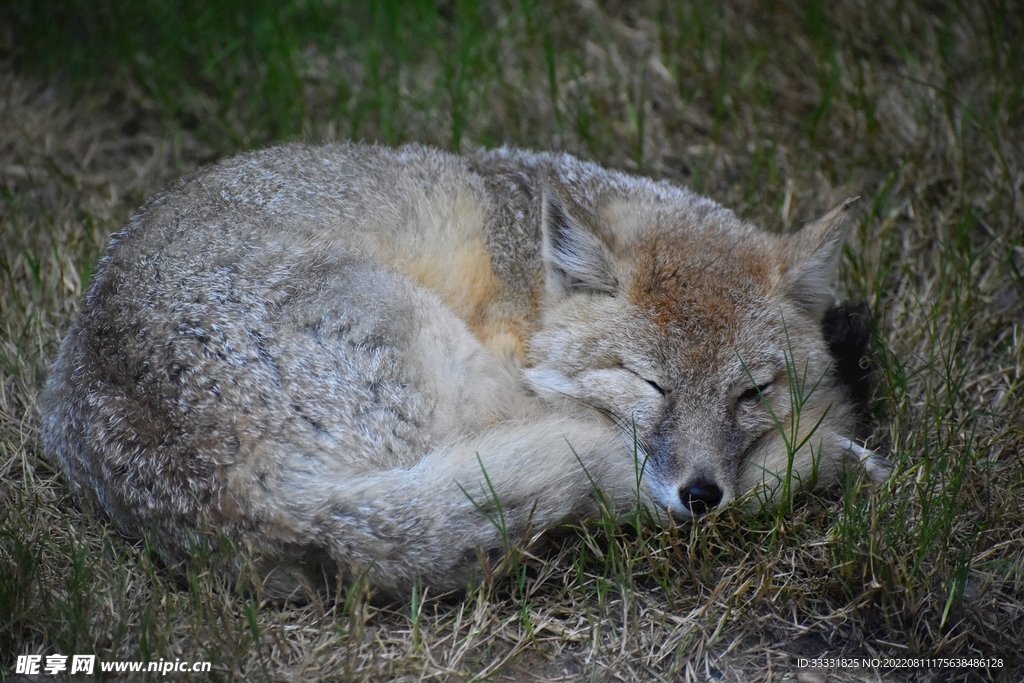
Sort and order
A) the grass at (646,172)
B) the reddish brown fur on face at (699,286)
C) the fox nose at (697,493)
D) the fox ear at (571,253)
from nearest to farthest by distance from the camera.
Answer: the grass at (646,172)
the fox nose at (697,493)
the reddish brown fur on face at (699,286)
the fox ear at (571,253)

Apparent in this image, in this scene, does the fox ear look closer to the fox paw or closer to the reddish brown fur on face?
the reddish brown fur on face

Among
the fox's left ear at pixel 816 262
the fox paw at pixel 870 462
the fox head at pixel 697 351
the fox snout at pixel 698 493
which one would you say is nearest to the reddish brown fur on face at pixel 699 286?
the fox head at pixel 697 351

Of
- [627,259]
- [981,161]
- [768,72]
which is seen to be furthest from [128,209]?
[981,161]

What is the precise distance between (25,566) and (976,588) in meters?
3.23

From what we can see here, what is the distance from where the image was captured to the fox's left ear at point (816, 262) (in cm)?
342

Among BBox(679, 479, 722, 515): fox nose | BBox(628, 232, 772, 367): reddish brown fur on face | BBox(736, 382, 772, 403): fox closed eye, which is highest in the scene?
BBox(628, 232, 772, 367): reddish brown fur on face

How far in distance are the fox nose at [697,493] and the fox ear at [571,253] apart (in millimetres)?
855

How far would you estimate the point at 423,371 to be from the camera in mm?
3152

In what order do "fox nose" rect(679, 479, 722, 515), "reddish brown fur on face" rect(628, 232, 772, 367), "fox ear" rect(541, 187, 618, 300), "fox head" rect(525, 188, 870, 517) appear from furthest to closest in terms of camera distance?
"fox ear" rect(541, 187, 618, 300) < "reddish brown fur on face" rect(628, 232, 772, 367) < "fox head" rect(525, 188, 870, 517) < "fox nose" rect(679, 479, 722, 515)

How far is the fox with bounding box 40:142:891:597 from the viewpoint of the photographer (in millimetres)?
2805

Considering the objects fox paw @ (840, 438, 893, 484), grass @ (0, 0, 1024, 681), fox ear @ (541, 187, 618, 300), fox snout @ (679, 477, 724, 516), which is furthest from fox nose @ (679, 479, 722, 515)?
fox ear @ (541, 187, 618, 300)

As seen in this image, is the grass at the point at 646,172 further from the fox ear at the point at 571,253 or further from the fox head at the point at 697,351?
the fox ear at the point at 571,253

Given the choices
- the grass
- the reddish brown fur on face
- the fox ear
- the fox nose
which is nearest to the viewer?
the grass

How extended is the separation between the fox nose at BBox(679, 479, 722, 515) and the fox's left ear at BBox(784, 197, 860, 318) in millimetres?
926
